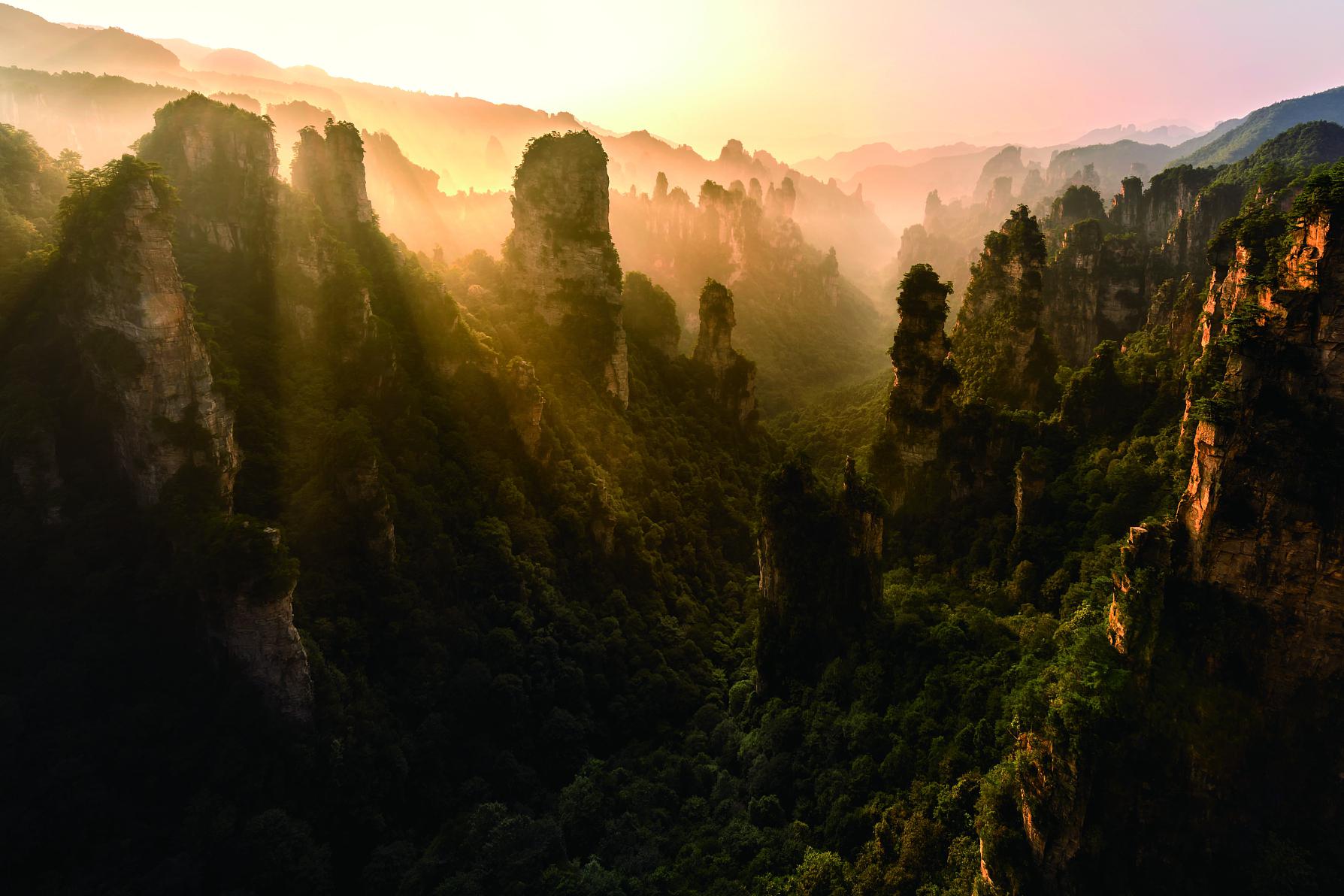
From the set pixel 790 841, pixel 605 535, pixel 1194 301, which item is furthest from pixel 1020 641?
pixel 1194 301

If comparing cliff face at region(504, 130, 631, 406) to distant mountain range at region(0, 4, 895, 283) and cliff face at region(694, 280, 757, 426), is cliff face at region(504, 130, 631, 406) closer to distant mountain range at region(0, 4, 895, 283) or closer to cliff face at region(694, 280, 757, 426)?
cliff face at region(694, 280, 757, 426)

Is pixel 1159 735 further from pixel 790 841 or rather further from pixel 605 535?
pixel 605 535

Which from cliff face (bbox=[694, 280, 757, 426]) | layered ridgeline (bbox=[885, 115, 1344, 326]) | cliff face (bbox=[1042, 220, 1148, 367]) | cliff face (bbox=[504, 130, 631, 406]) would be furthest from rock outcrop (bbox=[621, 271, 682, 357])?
layered ridgeline (bbox=[885, 115, 1344, 326])

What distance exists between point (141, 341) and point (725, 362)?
45946 mm

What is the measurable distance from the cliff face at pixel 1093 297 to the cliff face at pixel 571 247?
46416 mm

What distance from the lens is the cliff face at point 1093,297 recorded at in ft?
221

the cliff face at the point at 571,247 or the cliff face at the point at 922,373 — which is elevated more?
the cliff face at the point at 571,247

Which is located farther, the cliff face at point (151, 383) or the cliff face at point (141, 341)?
the cliff face at point (141, 341)

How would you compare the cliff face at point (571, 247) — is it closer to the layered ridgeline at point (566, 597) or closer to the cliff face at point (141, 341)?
the layered ridgeline at point (566, 597)

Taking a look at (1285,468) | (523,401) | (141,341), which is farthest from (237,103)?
(1285,468)

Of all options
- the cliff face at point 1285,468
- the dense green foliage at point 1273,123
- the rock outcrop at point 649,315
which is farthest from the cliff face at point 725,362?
the dense green foliage at point 1273,123

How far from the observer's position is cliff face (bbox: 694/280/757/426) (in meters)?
61.3

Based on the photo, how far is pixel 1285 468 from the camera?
18.6 meters

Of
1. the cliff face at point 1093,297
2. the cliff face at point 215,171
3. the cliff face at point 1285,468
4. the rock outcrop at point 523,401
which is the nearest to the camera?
the cliff face at point 1285,468
